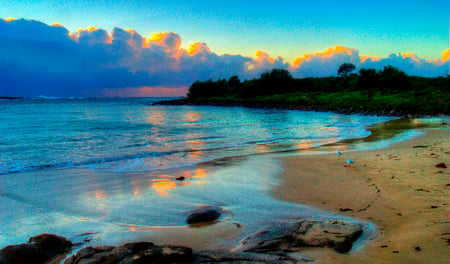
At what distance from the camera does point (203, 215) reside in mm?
4832

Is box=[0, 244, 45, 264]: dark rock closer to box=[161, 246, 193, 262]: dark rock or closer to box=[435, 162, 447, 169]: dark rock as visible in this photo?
box=[161, 246, 193, 262]: dark rock

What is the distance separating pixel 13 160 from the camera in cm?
1044

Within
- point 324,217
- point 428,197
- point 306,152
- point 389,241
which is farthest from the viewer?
point 306,152

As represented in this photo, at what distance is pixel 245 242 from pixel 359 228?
1.46 meters

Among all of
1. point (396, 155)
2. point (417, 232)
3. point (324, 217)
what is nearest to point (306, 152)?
point (396, 155)

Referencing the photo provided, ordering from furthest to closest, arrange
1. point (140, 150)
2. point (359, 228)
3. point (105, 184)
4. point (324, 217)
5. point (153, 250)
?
point (140, 150) < point (105, 184) < point (324, 217) < point (359, 228) < point (153, 250)

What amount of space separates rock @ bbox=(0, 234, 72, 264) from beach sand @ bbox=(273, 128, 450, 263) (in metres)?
2.82

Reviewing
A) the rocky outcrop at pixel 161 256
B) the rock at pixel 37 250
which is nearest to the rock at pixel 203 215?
the rocky outcrop at pixel 161 256

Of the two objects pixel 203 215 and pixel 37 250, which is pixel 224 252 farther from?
pixel 37 250

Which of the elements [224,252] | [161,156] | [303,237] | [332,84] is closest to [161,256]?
[224,252]

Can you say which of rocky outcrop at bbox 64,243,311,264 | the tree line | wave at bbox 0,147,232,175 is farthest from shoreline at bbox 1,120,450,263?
the tree line

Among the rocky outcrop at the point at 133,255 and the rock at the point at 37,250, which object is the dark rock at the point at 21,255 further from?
the rocky outcrop at the point at 133,255

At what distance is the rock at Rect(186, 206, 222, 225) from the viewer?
187 inches

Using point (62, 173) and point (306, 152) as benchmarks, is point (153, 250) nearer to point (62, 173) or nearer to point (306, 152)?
point (62, 173)
